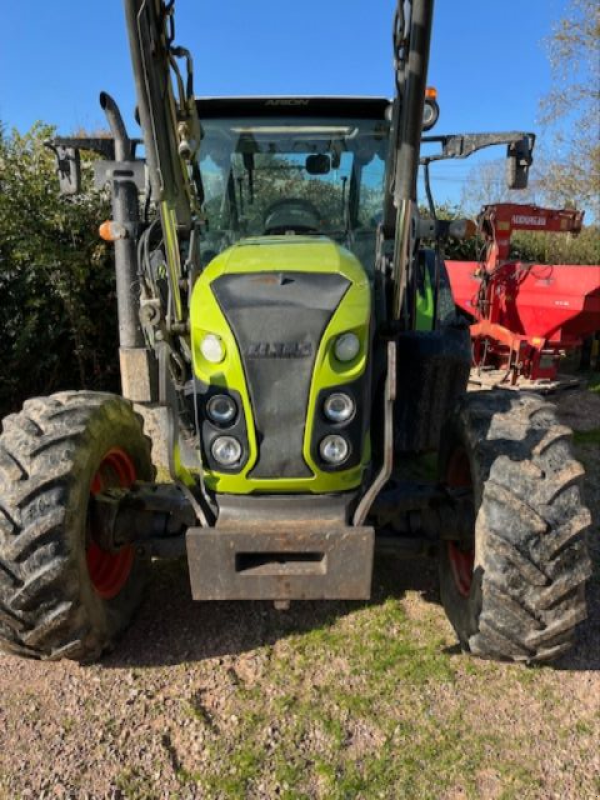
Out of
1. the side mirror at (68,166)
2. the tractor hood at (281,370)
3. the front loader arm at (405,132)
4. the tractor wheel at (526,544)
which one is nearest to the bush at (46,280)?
the side mirror at (68,166)

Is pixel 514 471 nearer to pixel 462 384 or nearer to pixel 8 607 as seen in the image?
pixel 462 384

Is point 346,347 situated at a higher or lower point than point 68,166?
lower

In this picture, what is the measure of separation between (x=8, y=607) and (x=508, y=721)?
1939mm

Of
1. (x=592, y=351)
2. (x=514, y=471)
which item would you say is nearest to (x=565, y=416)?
(x=592, y=351)

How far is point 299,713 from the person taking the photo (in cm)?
263

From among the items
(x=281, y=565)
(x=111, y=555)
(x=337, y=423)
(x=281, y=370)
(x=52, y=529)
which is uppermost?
(x=281, y=370)

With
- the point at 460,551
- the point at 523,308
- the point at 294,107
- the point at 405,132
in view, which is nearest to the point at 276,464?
the point at 460,551

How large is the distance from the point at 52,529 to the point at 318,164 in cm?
264

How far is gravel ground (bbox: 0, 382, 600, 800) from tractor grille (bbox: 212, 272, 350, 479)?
944 mm

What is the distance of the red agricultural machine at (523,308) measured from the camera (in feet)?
25.1

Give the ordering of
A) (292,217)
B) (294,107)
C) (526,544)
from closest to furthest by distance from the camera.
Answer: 1. (526,544)
2. (292,217)
3. (294,107)

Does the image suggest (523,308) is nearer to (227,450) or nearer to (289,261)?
(289,261)

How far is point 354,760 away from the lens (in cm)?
240

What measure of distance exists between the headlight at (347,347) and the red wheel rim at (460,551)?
0.85 m
